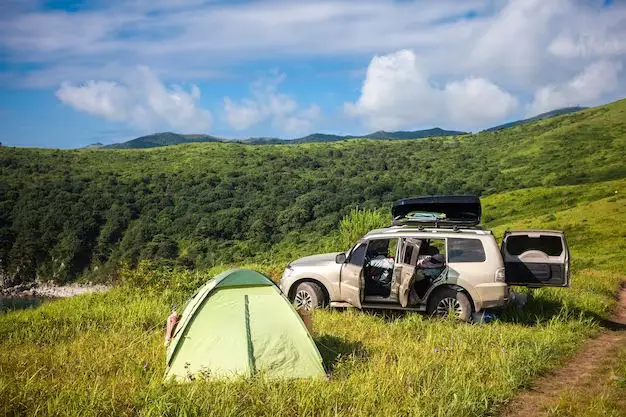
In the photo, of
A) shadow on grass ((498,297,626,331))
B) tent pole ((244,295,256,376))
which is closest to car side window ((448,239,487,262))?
shadow on grass ((498,297,626,331))

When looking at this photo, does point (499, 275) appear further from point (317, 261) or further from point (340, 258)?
point (317, 261)

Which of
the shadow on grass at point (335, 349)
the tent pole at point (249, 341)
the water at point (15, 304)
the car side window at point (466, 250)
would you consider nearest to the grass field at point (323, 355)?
the shadow on grass at point (335, 349)

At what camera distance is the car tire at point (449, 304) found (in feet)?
38.3

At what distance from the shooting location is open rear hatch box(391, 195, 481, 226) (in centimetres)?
1236

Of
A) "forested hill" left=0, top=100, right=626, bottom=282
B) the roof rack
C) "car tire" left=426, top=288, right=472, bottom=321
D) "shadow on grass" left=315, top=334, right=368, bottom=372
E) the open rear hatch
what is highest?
"forested hill" left=0, top=100, right=626, bottom=282

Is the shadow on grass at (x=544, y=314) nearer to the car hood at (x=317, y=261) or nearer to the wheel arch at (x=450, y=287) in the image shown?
the wheel arch at (x=450, y=287)

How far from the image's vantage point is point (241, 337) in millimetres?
8227

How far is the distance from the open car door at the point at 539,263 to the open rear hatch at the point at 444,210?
114 centimetres

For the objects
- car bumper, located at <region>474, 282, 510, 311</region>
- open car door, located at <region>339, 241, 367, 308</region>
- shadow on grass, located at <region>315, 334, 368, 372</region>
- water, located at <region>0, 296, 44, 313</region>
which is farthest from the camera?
water, located at <region>0, 296, 44, 313</region>

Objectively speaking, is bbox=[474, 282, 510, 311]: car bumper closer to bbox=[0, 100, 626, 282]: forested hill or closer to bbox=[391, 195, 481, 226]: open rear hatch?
bbox=[391, 195, 481, 226]: open rear hatch

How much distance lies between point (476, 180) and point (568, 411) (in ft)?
366

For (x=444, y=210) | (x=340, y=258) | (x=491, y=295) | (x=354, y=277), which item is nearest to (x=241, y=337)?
(x=354, y=277)

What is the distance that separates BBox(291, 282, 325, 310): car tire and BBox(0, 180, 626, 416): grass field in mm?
926

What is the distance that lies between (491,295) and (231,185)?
112 m
